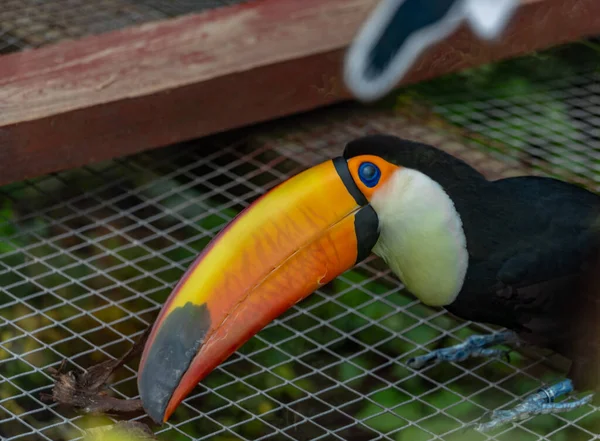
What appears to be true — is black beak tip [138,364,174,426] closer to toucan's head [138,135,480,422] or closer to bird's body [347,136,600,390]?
toucan's head [138,135,480,422]

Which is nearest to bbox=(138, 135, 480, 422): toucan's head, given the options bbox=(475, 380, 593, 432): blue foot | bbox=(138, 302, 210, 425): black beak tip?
bbox=(138, 302, 210, 425): black beak tip

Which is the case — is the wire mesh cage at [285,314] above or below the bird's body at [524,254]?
below

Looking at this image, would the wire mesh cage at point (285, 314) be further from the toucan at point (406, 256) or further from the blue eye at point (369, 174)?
the blue eye at point (369, 174)

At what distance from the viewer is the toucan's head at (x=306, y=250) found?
1719 mm

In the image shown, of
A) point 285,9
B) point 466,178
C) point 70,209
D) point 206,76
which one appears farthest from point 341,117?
point 466,178

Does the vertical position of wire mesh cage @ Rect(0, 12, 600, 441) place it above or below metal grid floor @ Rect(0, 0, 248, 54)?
below

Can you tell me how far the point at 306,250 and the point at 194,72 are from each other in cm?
75

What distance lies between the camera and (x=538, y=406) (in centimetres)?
209

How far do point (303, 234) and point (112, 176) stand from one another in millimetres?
1010

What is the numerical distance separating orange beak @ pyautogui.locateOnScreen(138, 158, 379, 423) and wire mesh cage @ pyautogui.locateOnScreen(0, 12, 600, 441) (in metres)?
0.36

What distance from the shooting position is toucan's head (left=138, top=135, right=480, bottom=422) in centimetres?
172

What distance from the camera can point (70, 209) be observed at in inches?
102

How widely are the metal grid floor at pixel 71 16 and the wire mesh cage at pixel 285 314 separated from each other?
0.06 m

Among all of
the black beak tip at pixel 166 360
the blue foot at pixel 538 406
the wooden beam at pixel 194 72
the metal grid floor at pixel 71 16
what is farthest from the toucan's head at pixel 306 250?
the metal grid floor at pixel 71 16
